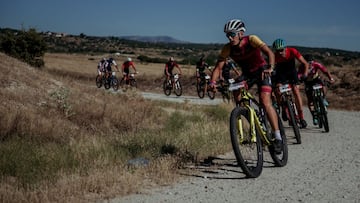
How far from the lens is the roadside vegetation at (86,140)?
6.36 m

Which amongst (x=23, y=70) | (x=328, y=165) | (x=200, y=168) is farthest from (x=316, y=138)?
(x=23, y=70)

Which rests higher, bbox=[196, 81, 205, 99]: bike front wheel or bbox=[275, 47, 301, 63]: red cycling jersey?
bbox=[275, 47, 301, 63]: red cycling jersey

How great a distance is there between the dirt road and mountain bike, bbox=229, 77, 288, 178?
211 mm

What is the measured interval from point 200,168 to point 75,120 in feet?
21.8

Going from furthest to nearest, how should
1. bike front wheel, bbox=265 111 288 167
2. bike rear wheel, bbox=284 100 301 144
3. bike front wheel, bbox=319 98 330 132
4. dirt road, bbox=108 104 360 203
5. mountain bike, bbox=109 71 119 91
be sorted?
mountain bike, bbox=109 71 119 91 < bike front wheel, bbox=319 98 330 132 < bike rear wheel, bbox=284 100 301 144 < bike front wheel, bbox=265 111 288 167 < dirt road, bbox=108 104 360 203

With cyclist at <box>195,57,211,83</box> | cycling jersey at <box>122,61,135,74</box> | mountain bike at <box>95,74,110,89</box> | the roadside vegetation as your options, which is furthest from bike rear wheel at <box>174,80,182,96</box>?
the roadside vegetation

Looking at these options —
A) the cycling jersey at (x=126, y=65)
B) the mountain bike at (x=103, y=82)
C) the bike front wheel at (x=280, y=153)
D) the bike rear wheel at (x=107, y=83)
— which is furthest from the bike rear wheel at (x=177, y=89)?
the bike front wheel at (x=280, y=153)

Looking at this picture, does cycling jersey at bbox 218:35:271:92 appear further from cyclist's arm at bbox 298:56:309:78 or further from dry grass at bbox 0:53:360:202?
cyclist's arm at bbox 298:56:309:78

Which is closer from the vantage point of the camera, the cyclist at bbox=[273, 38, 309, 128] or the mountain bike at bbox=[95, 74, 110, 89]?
the cyclist at bbox=[273, 38, 309, 128]

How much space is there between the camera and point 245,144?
736 cm

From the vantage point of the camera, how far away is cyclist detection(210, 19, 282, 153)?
7.32 metres

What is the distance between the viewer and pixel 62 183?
6.25m

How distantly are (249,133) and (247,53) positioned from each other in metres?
1.27

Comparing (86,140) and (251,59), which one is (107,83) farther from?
(251,59)
